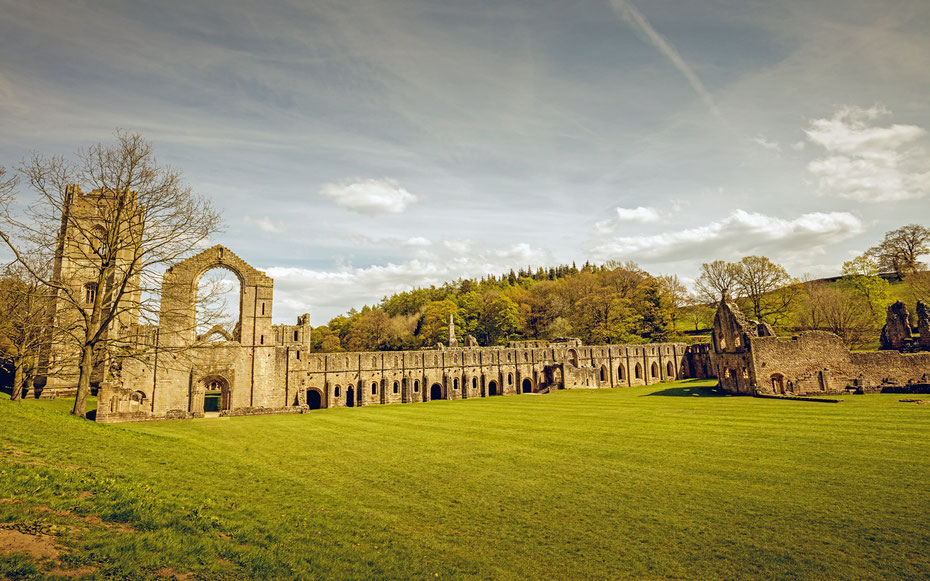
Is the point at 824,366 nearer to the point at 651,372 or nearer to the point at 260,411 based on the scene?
the point at 651,372

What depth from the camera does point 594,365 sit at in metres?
51.9

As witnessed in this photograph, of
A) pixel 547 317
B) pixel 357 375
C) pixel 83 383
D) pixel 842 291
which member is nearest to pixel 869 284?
pixel 842 291

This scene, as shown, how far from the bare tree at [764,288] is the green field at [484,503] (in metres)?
39.8

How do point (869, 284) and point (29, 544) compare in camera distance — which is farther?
point (869, 284)

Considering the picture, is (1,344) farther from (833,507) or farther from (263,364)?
(833,507)

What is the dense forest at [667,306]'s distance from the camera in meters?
50.2

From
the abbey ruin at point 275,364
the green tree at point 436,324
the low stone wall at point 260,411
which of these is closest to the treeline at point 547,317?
the green tree at point 436,324

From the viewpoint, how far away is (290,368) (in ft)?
112

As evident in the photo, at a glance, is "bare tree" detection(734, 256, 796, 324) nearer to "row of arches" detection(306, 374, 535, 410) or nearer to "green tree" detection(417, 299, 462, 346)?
"row of arches" detection(306, 374, 535, 410)

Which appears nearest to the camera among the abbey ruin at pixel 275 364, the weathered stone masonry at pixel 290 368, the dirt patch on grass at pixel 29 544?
the dirt patch on grass at pixel 29 544

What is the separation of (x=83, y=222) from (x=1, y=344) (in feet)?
60.0

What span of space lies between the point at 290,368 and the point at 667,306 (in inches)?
1885

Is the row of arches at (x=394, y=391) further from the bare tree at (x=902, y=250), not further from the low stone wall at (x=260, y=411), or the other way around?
the bare tree at (x=902, y=250)

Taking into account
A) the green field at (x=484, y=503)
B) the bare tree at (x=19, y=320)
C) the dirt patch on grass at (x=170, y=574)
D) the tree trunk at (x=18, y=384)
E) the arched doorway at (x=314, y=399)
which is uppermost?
the bare tree at (x=19, y=320)
